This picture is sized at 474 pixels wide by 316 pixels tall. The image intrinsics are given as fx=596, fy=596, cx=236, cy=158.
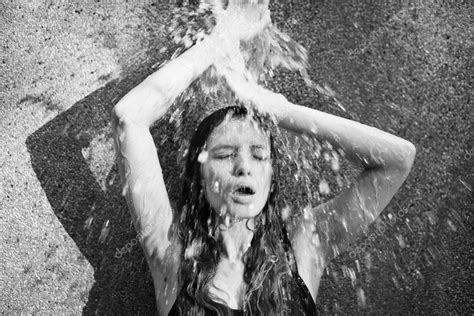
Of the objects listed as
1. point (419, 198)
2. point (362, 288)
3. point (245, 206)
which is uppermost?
point (245, 206)

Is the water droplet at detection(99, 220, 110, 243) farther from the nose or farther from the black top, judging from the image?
the nose

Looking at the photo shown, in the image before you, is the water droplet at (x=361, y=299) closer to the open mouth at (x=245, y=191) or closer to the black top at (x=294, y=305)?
the black top at (x=294, y=305)

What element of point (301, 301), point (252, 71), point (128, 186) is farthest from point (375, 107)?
point (128, 186)

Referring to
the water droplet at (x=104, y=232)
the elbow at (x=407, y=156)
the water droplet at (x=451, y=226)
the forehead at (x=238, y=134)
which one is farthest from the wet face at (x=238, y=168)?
the water droplet at (x=451, y=226)

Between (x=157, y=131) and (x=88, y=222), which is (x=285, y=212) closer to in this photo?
(x=157, y=131)

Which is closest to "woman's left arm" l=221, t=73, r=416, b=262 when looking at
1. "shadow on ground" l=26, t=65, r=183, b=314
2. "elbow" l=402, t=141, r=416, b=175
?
"elbow" l=402, t=141, r=416, b=175

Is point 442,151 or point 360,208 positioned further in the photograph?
point 442,151

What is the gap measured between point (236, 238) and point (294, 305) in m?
0.21

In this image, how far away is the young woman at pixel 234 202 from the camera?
1.35 metres

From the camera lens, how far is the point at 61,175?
1.69 metres

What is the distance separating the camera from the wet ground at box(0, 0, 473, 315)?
66.3 inches

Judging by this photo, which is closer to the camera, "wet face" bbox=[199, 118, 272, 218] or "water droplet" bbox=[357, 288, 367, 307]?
"wet face" bbox=[199, 118, 272, 218]

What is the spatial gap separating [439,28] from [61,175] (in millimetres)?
1175

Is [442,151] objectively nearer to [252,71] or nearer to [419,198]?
[419,198]
